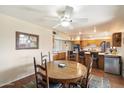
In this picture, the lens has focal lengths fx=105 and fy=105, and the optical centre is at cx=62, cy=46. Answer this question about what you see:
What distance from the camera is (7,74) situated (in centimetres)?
314

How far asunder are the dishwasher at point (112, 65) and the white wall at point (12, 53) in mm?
3256

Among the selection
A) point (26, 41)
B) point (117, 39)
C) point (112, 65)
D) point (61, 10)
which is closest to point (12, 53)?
point (26, 41)

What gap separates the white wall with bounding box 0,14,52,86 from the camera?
119 inches

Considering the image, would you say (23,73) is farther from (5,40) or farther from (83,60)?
(83,60)

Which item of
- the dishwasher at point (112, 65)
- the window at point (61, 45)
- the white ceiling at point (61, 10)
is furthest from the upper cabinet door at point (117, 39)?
the window at point (61, 45)

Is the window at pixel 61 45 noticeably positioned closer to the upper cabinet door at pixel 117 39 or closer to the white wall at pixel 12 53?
the white wall at pixel 12 53

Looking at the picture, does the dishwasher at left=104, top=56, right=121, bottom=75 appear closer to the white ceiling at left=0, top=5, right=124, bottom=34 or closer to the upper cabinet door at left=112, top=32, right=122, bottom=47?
the upper cabinet door at left=112, top=32, right=122, bottom=47

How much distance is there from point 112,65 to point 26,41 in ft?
12.3

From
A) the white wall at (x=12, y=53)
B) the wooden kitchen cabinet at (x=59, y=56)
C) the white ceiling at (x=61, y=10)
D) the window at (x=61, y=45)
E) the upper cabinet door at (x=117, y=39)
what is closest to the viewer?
the white ceiling at (x=61, y=10)

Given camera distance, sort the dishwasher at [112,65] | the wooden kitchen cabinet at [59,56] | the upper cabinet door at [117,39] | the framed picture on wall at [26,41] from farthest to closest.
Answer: the wooden kitchen cabinet at [59,56]
the upper cabinet door at [117,39]
the dishwasher at [112,65]
the framed picture on wall at [26,41]

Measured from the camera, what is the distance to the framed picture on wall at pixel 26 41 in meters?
3.51
